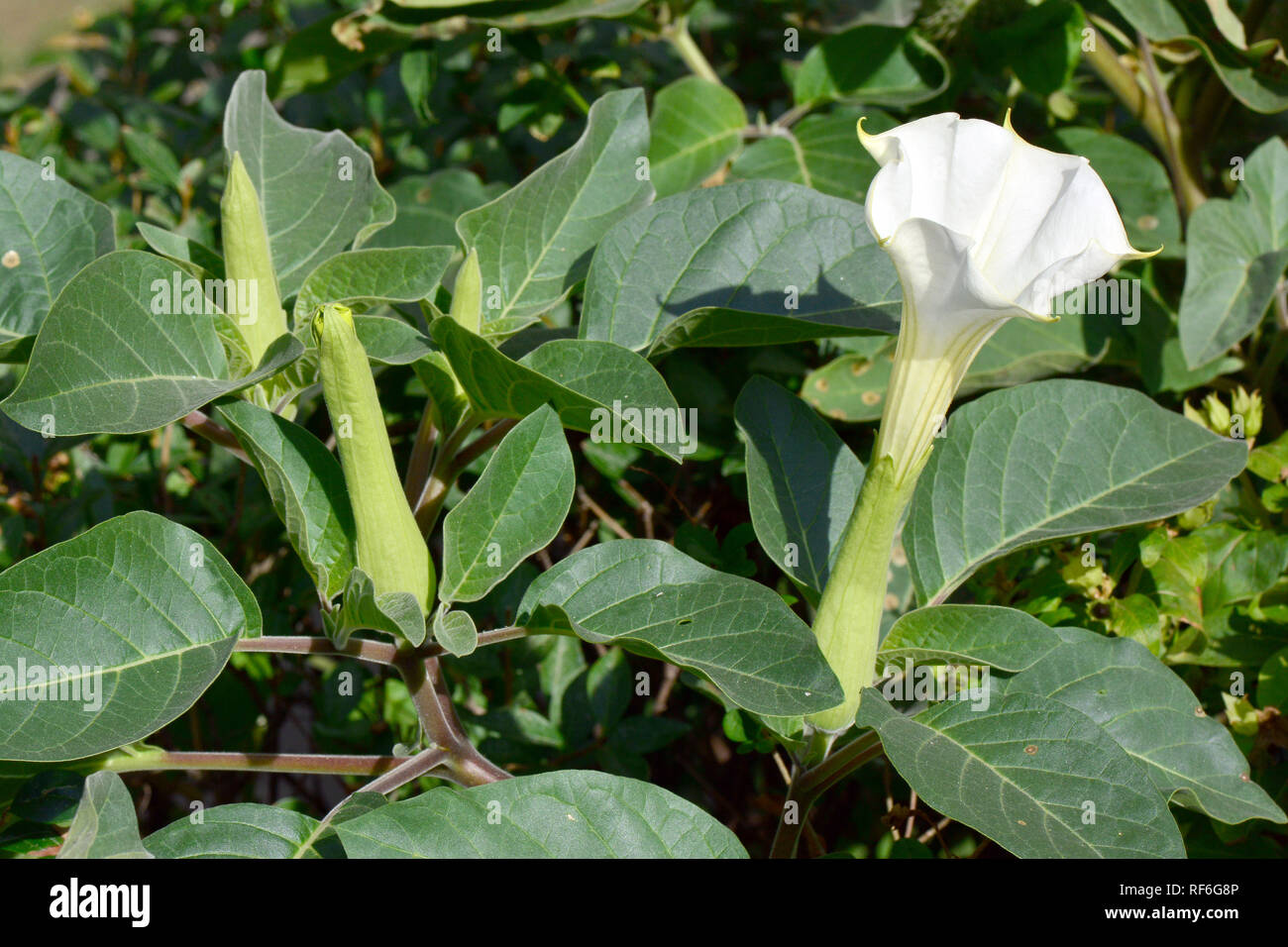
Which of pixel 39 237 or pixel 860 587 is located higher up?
pixel 39 237

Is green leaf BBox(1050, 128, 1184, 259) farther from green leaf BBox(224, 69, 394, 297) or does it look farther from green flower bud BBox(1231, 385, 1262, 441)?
green leaf BBox(224, 69, 394, 297)

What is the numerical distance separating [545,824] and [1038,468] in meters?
0.56

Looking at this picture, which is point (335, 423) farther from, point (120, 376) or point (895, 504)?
point (895, 504)

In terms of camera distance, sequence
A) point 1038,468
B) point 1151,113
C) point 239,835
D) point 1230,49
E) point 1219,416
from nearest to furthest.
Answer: point 239,835 < point 1038,468 < point 1219,416 < point 1230,49 < point 1151,113

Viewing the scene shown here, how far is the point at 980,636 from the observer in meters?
0.90

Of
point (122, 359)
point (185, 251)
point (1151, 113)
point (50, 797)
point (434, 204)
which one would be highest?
point (1151, 113)

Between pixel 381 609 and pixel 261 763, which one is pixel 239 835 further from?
pixel 381 609

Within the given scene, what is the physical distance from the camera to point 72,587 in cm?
80

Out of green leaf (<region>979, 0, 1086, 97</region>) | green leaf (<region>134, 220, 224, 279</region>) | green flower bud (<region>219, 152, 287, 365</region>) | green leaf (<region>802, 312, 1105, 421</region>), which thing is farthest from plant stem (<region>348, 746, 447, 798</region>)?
green leaf (<region>979, 0, 1086, 97</region>)

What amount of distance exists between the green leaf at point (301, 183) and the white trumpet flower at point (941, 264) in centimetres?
54

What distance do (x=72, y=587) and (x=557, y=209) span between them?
55cm

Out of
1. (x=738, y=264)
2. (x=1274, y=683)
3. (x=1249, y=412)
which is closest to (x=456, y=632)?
(x=738, y=264)

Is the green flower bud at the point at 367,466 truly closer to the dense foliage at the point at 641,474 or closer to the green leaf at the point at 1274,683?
the dense foliage at the point at 641,474

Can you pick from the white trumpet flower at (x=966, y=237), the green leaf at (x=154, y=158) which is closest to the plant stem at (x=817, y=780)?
the white trumpet flower at (x=966, y=237)
